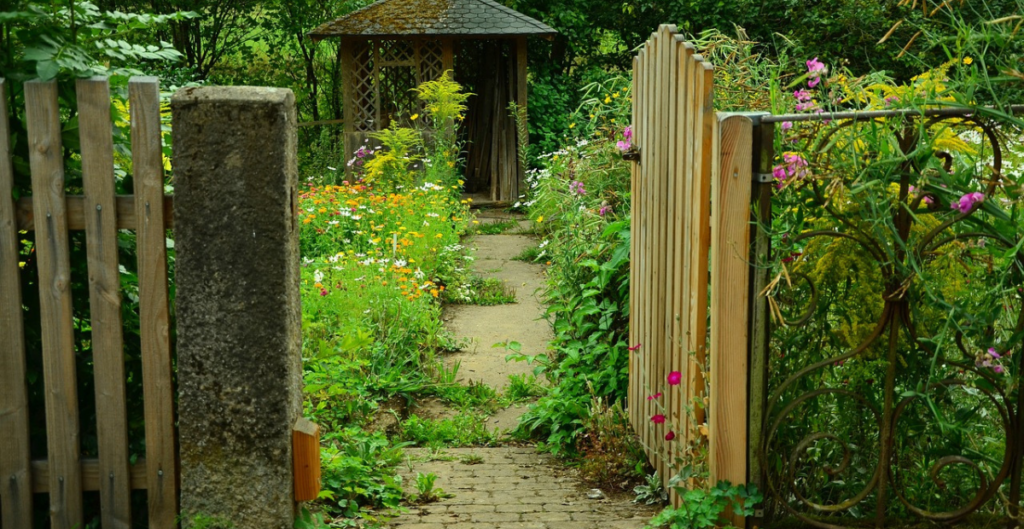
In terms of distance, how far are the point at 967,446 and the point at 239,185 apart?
2.57 m

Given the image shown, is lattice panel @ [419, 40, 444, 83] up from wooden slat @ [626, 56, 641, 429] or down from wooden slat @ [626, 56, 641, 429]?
up

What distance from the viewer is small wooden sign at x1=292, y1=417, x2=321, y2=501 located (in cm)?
325

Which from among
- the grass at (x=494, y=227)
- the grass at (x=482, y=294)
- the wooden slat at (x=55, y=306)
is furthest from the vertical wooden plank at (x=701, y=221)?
the grass at (x=494, y=227)

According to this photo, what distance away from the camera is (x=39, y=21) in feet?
10.4

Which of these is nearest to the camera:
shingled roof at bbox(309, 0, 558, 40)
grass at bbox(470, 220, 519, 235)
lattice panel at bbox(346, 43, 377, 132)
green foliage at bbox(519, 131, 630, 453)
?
green foliage at bbox(519, 131, 630, 453)

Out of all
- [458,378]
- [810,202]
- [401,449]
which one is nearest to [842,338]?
[810,202]

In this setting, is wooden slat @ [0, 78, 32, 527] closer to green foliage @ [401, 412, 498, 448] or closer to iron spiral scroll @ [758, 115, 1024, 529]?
green foliage @ [401, 412, 498, 448]

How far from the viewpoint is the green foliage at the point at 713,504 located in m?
3.27

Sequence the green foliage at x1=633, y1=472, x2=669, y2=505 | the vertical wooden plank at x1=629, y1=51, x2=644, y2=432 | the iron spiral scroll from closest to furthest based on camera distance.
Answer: the iron spiral scroll < the green foliage at x1=633, y1=472, x2=669, y2=505 < the vertical wooden plank at x1=629, y1=51, x2=644, y2=432

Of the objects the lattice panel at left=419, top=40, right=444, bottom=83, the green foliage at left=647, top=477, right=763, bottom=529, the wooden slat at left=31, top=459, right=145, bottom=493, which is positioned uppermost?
the lattice panel at left=419, top=40, right=444, bottom=83

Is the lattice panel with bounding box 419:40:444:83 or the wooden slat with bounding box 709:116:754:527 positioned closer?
the wooden slat with bounding box 709:116:754:527

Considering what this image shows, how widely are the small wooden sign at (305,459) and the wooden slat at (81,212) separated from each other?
30.9 inches

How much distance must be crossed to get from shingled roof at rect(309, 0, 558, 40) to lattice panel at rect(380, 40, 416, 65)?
0.46 m

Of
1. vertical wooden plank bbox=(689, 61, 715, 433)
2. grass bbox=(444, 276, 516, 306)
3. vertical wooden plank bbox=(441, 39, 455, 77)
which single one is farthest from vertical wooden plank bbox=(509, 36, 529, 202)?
vertical wooden plank bbox=(689, 61, 715, 433)
